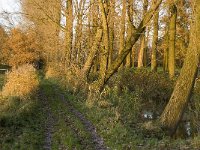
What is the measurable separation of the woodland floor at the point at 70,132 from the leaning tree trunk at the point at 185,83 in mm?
1285

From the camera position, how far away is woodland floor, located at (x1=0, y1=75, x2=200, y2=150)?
1014 cm

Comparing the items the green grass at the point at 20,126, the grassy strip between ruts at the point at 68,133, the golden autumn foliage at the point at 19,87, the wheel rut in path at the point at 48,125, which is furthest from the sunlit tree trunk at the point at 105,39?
the green grass at the point at 20,126

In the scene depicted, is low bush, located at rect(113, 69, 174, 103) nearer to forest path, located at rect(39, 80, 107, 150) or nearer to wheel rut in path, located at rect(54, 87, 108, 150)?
wheel rut in path, located at rect(54, 87, 108, 150)

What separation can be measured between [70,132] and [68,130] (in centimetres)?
38

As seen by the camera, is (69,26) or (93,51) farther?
(69,26)

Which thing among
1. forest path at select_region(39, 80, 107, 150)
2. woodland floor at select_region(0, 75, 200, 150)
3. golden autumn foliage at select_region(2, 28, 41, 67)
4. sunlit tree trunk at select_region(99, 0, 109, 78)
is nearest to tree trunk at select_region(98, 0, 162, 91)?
sunlit tree trunk at select_region(99, 0, 109, 78)

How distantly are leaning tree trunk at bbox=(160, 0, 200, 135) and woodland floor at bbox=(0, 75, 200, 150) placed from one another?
1.29 metres

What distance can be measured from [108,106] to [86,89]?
550cm

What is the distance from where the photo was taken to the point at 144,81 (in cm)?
2400

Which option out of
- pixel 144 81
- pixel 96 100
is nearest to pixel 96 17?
pixel 144 81

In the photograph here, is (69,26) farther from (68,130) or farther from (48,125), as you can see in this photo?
(68,130)

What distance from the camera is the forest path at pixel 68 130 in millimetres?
10352

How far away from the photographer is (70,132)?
39.0 ft

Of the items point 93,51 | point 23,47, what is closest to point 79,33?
point 93,51
